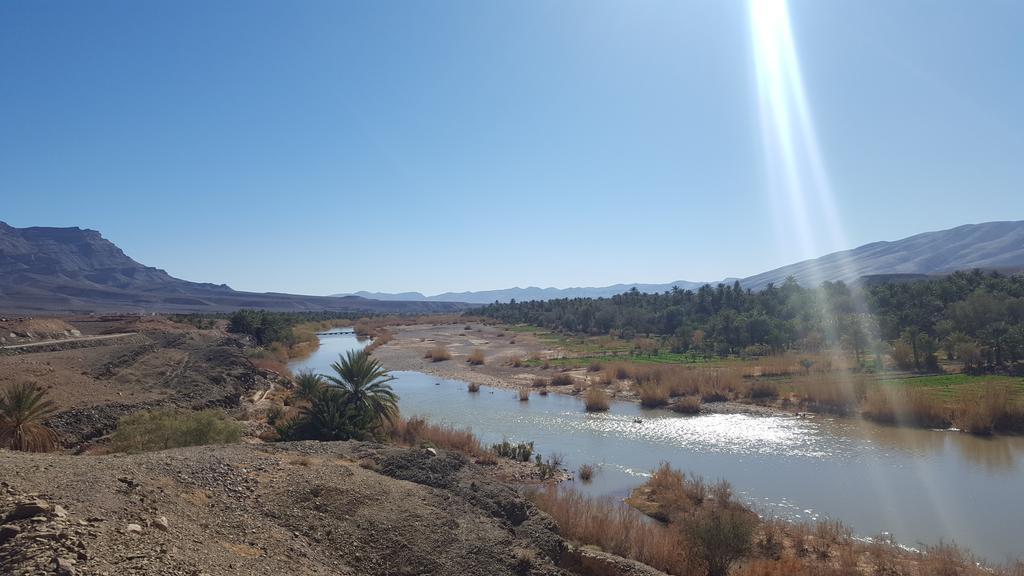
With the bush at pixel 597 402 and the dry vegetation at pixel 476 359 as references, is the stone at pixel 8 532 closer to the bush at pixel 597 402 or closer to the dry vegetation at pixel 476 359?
the bush at pixel 597 402

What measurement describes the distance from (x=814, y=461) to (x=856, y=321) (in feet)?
96.9

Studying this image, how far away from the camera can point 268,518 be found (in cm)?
953

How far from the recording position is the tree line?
126ft

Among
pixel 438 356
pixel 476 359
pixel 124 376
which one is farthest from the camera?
pixel 438 356

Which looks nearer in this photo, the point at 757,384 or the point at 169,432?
the point at 169,432

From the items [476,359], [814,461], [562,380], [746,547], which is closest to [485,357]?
[476,359]

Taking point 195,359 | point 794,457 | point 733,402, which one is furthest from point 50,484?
point 733,402

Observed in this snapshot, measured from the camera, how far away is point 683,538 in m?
12.3

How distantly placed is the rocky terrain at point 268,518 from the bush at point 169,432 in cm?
354

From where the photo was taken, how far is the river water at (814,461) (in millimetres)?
16109

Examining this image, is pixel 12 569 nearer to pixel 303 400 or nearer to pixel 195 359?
pixel 303 400

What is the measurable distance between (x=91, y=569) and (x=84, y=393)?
67.7ft

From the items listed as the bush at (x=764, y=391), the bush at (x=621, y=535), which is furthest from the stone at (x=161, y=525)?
the bush at (x=764, y=391)

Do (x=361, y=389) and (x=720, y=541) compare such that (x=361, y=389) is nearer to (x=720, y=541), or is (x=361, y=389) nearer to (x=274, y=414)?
(x=274, y=414)
